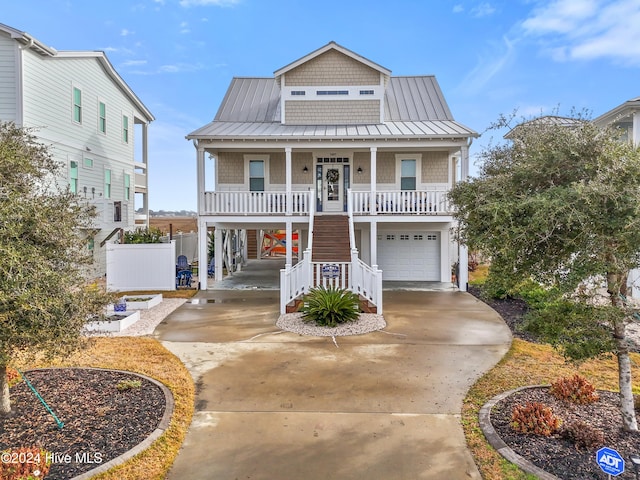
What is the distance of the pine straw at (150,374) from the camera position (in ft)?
12.5

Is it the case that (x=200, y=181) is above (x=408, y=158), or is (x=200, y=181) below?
below

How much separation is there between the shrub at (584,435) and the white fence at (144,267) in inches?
505

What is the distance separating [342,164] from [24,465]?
571 inches

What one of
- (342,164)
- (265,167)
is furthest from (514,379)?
(265,167)

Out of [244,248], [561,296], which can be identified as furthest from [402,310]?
[244,248]

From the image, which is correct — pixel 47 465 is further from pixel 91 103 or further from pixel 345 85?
pixel 91 103

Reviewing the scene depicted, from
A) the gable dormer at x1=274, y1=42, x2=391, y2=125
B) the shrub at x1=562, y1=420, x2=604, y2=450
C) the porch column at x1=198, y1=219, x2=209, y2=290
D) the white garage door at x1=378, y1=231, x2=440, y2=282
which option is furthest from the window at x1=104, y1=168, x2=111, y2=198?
the shrub at x1=562, y1=420, x2=604, y2=450

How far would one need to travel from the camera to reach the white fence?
1405 centimetres

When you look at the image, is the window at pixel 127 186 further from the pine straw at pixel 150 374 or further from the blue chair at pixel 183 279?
the pine straw at pixel 150 374

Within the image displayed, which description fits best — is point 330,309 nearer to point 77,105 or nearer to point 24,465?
point 24,465

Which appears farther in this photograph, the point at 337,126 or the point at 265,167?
the point at 265,167

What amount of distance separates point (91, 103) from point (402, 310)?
52.1 ft

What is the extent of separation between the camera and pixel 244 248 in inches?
912

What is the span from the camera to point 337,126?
1593 cm
